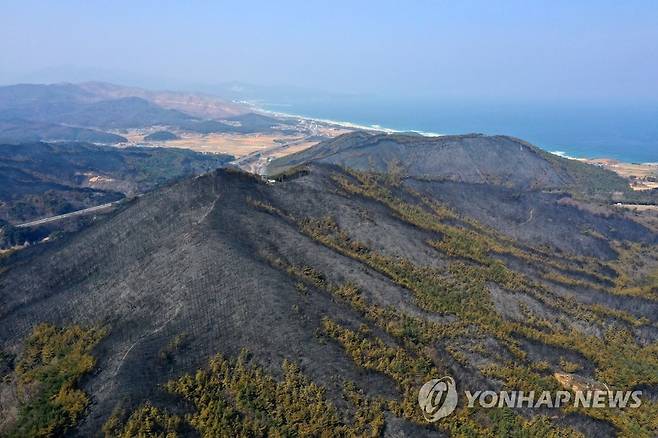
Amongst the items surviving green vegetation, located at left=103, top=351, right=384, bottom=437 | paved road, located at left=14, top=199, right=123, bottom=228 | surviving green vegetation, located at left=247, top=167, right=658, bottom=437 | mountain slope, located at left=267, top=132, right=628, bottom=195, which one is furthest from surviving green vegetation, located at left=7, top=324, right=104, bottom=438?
mountain slope, located at left=267, top=132, right=628, bottom=195

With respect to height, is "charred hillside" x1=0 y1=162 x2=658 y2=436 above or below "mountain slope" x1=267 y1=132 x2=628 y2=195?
below

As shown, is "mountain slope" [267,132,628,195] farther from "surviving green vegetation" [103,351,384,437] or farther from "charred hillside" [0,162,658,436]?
"surviving green vegetation" [103,351,384,437]

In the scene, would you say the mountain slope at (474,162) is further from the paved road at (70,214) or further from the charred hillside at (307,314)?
the charred hillside at (307,314)

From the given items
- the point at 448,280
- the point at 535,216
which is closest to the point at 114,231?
the point at 448,280

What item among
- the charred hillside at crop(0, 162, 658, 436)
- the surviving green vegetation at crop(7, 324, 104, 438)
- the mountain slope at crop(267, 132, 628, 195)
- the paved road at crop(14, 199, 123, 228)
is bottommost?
the paved road at crop(14, 199, 123, 228)

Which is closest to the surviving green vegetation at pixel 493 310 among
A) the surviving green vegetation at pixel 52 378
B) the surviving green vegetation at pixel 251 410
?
the surviving green vegetation at pixel 251 410

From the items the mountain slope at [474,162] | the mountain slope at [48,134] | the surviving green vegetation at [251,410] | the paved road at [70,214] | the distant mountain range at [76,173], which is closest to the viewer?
the surviving green vegetation at [251,410]
